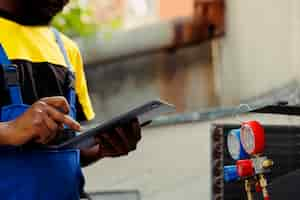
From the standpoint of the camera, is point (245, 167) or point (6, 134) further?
point (6, 134)

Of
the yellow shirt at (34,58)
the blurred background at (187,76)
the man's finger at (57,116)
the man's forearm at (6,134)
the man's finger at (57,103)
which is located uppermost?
the yellow shirt at (34,58)

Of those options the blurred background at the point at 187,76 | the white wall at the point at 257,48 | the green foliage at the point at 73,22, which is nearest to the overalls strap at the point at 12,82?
the blurred background at the point at 187,76

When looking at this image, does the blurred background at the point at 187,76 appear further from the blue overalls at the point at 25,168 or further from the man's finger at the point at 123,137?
the blue overalls at the point at 25,168

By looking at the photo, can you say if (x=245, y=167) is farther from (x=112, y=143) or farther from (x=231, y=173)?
(x=112, y=143)

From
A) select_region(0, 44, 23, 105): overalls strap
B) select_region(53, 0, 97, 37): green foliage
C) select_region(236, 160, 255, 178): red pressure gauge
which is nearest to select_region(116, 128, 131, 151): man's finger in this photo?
select_region(0, 44, 23, 105): overalls strap

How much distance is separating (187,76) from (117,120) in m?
1.42

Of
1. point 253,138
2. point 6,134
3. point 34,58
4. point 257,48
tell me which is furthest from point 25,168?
point 257,48

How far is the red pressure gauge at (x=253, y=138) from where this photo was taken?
1128 mm

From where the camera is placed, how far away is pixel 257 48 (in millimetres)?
2490

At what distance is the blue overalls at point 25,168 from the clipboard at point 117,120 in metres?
0.04

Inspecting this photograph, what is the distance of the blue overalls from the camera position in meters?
1.35

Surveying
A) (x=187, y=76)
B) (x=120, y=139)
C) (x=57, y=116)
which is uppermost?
(x=57, y=116)

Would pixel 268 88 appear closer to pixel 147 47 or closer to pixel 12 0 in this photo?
pixel 147 47

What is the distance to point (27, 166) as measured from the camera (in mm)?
1364
